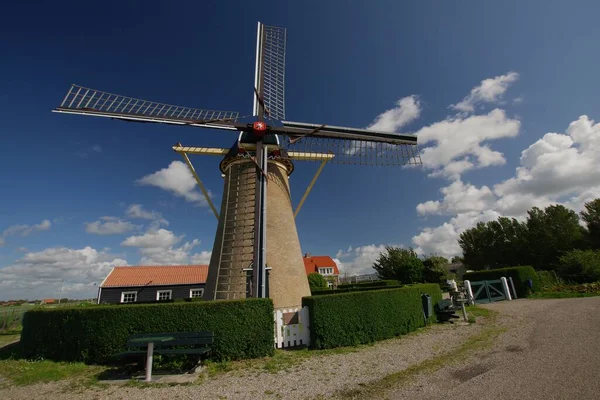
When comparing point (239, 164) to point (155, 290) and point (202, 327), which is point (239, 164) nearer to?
point (202, 327)

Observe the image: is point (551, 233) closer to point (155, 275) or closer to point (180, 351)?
point (180, 351)

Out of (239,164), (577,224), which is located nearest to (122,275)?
(239,164)

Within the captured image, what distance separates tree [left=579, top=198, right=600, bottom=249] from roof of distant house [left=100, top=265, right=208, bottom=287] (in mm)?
43274

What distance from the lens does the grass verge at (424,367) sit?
5022mm

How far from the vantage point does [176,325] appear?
7562 mm

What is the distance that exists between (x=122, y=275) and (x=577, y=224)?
53024mm

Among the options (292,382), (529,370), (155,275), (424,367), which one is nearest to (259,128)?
(292,382)

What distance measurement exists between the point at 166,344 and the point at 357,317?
5269mm

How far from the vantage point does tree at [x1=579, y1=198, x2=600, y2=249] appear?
32.2m

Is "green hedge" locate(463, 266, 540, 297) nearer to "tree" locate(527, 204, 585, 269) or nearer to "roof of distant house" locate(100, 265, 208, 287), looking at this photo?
"tree" locate(527, 204, 585, 269)

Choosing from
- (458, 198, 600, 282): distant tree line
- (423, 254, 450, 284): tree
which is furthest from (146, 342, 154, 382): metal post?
(458, 198, 600, 282): distant tree line

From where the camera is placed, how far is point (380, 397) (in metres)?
4.80

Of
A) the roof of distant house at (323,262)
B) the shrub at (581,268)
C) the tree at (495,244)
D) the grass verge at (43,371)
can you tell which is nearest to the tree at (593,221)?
the tree at (495,244)

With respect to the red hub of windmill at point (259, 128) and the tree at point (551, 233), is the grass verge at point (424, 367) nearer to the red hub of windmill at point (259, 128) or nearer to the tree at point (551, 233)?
the red hub of windmill at point (259, 128)
